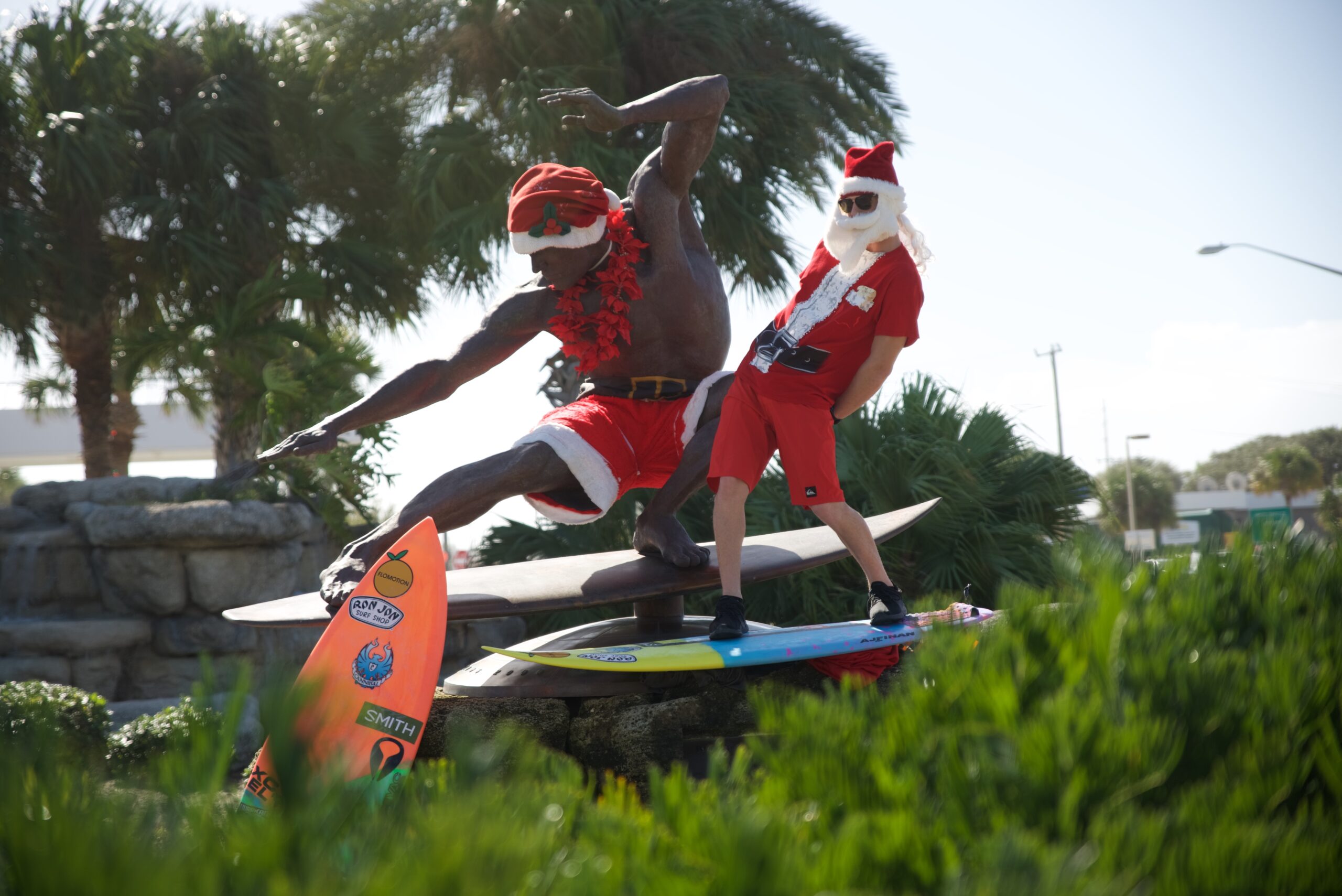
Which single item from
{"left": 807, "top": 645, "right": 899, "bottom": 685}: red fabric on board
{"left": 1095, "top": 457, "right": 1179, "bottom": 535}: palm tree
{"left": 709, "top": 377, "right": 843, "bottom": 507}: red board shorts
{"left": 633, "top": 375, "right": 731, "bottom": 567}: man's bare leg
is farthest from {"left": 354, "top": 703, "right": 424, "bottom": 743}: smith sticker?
{"left": 1095, "top": 457, "right": 1179, "bottom": 535}: palm tree

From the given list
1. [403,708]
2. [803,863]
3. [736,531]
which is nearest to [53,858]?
[803,863]

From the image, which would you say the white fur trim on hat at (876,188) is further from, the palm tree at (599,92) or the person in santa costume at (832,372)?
the palm tree at (599,92)

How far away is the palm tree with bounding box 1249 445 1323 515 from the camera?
4091 cm

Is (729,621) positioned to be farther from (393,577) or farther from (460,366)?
(460,366)

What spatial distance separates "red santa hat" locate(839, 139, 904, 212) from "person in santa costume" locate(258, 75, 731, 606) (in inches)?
21.6

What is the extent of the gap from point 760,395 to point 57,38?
11310 millimetres

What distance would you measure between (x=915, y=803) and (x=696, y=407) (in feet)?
9.22

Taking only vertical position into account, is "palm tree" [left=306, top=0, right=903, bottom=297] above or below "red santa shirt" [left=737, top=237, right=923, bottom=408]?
above

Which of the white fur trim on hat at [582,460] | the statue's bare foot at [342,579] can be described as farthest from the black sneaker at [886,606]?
the statue's bare foot at [342,579]

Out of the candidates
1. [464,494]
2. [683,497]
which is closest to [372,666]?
[464,494]

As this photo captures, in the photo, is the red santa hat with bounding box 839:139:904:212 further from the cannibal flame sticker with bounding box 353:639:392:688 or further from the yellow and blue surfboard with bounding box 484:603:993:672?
the cannibal flame sticker with bounding box 353:639:392:688

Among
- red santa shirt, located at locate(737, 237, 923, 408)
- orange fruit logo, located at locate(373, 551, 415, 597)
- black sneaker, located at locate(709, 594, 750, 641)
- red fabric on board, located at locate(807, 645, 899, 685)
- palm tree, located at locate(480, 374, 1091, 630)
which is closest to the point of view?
orange fruit logo, located at locate(373, 551, 415, 597)

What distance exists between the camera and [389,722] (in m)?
3.05

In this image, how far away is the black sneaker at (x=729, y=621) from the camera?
3410mm
